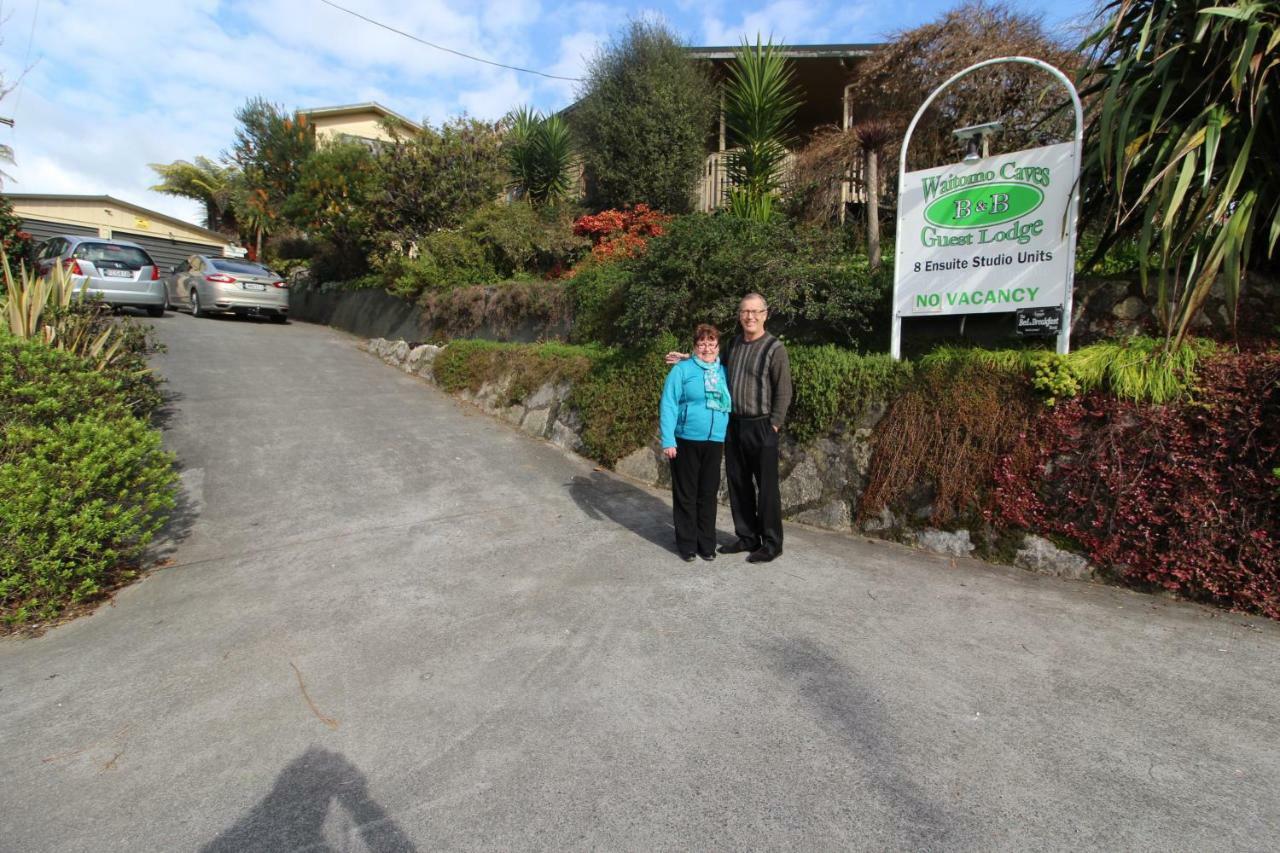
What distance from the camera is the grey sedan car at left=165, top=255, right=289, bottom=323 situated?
1443 centimetres

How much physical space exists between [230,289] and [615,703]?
14.8 m

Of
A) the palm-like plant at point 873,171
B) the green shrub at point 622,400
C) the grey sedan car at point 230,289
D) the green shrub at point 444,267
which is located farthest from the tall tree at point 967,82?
the grey sedan car at point 230,289

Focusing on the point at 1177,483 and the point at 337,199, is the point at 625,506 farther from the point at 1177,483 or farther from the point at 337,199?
the point at 337,199

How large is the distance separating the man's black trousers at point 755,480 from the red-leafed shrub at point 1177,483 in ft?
5.19

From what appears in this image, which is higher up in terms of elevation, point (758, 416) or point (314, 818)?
point (758, 416)

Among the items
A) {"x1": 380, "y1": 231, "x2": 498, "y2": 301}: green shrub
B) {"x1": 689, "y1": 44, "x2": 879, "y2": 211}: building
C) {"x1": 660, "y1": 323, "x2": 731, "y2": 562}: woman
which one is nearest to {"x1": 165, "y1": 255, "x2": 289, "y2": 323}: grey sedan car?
{"x1": 380, "y1": 231, "x2": 498, "y2": 301}: green shrub

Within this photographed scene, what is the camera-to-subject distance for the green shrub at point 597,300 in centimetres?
805

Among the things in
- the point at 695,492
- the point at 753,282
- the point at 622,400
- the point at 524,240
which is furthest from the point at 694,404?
the point at 524,240

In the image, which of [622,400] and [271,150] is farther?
[271,150]

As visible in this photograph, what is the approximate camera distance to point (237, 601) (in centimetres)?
427

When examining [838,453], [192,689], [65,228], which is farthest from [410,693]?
[65,228]

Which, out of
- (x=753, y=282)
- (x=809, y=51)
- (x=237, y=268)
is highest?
(x=809, y=51)

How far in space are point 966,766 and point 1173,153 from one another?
3890 millimetres

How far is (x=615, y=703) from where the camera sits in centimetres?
310
